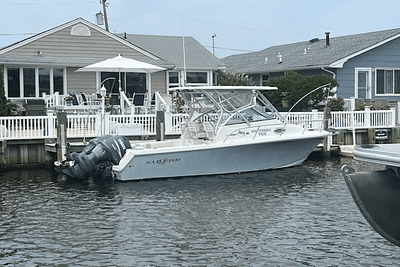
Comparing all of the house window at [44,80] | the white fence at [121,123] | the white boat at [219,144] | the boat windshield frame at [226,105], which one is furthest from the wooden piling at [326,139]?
the house window at [44,80]

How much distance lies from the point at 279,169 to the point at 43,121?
314 inches

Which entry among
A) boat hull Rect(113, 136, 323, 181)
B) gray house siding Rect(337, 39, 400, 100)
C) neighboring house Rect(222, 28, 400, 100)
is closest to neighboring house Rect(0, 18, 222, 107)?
neighboring house Rect(222, 28, 400, 100)

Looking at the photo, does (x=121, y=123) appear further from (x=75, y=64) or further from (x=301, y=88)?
(x=301, y=88)

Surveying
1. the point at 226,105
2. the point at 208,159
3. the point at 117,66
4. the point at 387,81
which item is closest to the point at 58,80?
the point at 117,66

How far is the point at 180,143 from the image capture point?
67.2 ft

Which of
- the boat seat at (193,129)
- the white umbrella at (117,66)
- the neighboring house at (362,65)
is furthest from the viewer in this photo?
the neighboring house at (362,65)

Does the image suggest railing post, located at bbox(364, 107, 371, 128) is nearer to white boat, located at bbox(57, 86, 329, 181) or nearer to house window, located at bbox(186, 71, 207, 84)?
white boat, located at bbox(57, 86, 329, 181)

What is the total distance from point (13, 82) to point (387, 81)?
58.2ft

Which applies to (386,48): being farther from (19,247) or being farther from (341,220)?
(19,247)

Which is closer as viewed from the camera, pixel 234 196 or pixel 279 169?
pixel 234 196

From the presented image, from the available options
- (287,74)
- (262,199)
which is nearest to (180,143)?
(262,199)

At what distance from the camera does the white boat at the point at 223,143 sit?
62.2 feet

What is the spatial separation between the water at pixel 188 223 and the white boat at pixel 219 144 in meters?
0.41

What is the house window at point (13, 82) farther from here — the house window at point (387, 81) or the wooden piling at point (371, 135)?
the house window at point (387, 81)
